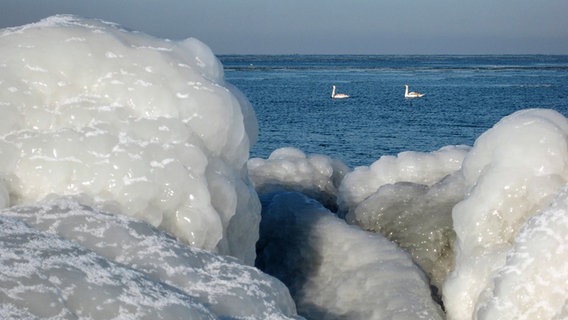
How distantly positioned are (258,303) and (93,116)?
6.10 feet

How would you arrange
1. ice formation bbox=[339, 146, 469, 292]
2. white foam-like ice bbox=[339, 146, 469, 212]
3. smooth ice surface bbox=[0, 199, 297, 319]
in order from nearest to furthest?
smooth ice surface bbox=[0, 199, 297, 319] < ice formation bbox=[339, 146, 469, 292] < white foam-like ice bbox=[339, 146, 469, 212]

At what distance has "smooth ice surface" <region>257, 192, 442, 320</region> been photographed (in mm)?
7145

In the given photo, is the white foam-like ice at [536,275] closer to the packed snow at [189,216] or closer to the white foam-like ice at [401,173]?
the packed snow at [189,216]

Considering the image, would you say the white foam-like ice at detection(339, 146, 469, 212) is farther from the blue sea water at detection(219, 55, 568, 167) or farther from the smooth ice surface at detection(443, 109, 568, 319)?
the blue sea water at detection(219, 55, 568, 167)

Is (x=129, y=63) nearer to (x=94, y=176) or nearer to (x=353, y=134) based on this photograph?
(x=94, y=176)

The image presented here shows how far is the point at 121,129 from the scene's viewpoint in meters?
6.37

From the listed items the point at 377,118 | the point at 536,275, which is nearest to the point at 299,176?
the point at 536,275

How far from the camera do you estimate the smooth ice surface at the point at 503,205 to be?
666 cm

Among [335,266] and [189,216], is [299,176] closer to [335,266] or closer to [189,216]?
[335,266]

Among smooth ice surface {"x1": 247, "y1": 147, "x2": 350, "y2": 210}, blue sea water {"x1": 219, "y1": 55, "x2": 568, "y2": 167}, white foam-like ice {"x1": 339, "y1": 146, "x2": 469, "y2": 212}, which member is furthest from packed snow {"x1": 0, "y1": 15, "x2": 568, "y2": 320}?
blue sea water {"x1": 219, "y1": 55, "x2": 568, "y2": 167}

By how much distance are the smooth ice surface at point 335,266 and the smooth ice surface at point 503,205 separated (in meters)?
0.36

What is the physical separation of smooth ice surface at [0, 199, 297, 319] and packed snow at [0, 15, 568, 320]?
1 cm

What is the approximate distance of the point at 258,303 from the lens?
5465 mm

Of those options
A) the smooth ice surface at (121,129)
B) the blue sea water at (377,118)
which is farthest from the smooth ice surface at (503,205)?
the blue sea water at (377,118)
